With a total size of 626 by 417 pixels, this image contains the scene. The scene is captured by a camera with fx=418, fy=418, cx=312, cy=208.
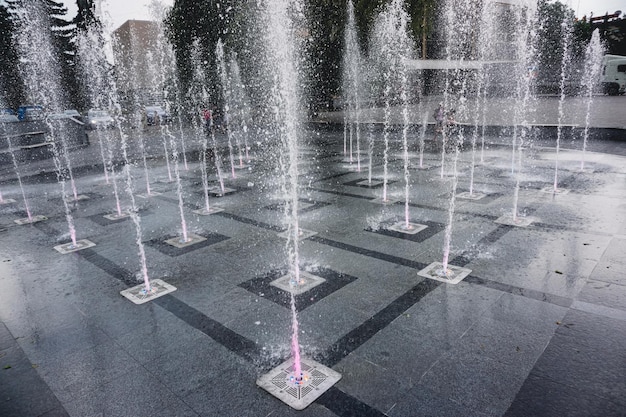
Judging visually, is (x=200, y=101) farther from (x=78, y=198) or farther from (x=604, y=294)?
(x=604, y=294)

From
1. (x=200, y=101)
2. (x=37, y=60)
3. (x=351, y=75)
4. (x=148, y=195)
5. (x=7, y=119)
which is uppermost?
(x=37, y=60)

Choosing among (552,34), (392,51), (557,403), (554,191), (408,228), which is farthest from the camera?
(552,34)

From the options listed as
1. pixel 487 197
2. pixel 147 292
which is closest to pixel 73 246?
pixel 147 292

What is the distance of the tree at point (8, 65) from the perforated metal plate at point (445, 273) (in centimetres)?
3323

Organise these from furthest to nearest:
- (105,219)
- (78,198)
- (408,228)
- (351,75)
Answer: (351,75) < (78,198) < (105,219) < (408,228)

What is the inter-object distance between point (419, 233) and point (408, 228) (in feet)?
0.83

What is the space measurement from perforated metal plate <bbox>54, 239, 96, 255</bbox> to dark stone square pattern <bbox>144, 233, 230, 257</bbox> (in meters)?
0.91

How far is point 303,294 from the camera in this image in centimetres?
461

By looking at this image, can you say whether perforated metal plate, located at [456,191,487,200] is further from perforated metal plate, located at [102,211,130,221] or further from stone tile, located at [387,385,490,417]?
perforated metal plate, located at [102,211,130,221]

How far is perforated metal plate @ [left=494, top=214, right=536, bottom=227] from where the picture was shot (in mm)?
6482

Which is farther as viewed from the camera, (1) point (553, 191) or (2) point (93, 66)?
(2) point (93, 66)

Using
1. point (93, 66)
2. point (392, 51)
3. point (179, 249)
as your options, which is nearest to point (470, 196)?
point (179, 249)

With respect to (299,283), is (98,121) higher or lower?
higher

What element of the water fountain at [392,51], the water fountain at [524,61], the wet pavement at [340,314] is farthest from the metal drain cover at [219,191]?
the water fountain at [392,51]
